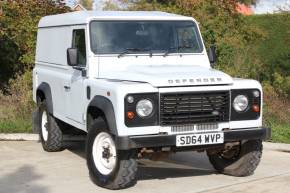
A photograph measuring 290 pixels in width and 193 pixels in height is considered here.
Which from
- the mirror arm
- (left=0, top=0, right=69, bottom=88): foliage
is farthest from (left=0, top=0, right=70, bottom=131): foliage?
the mirror arm

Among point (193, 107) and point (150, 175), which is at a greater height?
point (193, 107)

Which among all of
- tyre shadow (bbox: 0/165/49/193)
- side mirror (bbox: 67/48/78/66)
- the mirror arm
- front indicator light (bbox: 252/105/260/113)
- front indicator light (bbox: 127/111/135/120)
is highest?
side mirror (bbox: 67/48/78/66)

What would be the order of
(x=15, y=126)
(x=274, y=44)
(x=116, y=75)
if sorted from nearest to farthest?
(x=116, y=75), (x=15, y=126), (x=274, y=44)

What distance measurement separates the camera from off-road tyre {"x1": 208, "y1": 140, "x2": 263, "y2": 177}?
746 centimetres

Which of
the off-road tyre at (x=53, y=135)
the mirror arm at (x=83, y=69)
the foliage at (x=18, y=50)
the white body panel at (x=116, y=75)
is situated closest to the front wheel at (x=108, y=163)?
the white body panel at (x=116, y=75)

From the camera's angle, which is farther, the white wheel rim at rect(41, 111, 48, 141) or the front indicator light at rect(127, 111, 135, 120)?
the white wheel rim at rect(41, 111, 48, 141)

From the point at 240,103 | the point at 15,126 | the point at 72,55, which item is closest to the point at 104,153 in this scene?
the point at 72,55

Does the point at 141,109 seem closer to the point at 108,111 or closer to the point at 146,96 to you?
the point at 146,96

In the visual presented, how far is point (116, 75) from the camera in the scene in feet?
24.1

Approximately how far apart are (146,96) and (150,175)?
1.65 meters

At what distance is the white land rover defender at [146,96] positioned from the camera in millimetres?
6598

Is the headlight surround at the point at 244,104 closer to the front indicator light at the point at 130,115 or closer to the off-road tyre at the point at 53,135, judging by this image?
the front indicator light at the point at 130,115

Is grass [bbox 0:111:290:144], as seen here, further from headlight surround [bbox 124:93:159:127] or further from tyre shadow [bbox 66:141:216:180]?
headlight surround [bbox 124:93:159:127]

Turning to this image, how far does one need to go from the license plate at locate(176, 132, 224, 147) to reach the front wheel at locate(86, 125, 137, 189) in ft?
1.86
